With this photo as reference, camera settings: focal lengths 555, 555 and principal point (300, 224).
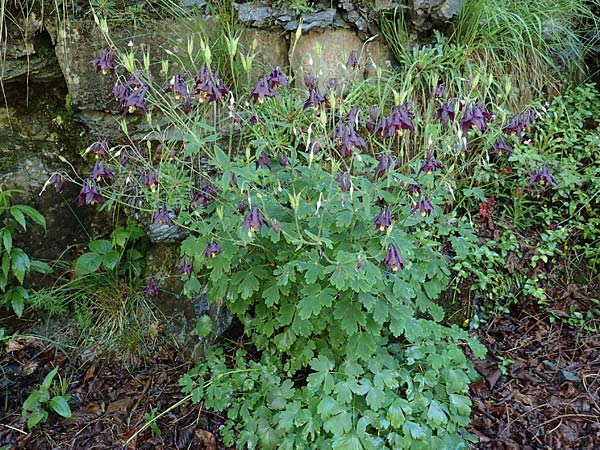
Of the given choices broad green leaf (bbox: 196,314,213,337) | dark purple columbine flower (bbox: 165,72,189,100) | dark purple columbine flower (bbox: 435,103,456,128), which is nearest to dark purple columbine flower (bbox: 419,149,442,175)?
dark purple columbine flower (bbox: 435,103,456,128)

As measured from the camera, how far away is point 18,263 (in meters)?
2.81

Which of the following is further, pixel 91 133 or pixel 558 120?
pixel 558 120

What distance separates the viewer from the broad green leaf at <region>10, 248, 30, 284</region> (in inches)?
110

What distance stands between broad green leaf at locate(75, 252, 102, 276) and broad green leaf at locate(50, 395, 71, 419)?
687 mm

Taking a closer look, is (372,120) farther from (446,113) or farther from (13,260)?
(13,260)

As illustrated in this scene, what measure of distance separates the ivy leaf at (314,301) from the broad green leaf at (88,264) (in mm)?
1471

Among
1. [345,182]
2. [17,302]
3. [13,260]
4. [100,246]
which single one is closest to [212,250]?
[345,182]

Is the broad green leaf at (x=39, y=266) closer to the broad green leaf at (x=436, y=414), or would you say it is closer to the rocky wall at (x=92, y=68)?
the rocky wall at (x=92, y=68)

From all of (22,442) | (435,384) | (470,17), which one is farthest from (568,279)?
(22,442)

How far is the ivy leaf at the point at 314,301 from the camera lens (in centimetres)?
189

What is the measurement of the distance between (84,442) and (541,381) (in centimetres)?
210

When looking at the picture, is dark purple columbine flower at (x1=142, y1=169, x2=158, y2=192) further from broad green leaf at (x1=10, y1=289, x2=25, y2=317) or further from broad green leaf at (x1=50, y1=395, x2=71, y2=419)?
broad green leaf at (x1=10, y1=289, x2=25, y2=317)

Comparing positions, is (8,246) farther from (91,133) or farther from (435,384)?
(435,384)

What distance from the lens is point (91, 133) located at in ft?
10.1
